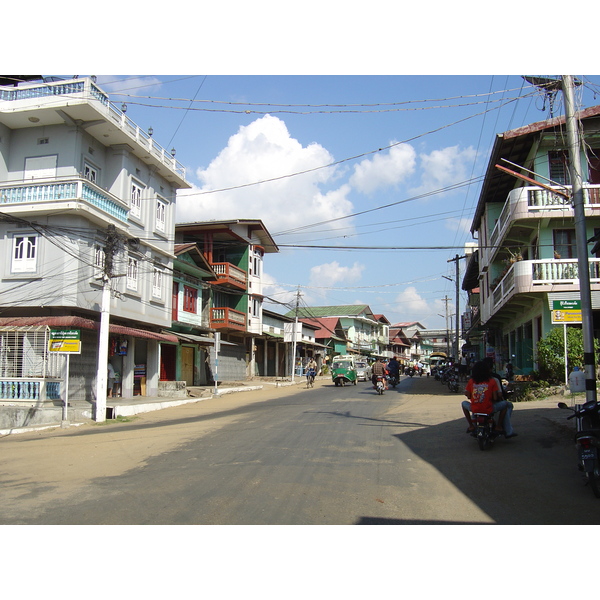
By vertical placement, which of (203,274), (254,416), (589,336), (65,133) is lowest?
(254,416)

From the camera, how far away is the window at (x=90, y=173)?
2142 cm

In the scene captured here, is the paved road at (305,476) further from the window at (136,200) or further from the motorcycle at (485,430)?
the window at (136,200)

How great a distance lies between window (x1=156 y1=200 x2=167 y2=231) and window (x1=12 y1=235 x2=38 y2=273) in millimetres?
7121

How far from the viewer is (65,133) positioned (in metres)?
20.6

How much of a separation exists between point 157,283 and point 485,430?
65.2ft

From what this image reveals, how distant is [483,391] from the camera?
9594 mm

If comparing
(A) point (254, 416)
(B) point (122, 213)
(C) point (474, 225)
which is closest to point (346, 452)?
(A) point (254, 416)

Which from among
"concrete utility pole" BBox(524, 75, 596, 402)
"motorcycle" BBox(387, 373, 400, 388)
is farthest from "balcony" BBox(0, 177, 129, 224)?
"motorcycle" BBox(387, 373, 400, 388)

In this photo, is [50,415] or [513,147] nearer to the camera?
[50,415]

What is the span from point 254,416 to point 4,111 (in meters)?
14.6

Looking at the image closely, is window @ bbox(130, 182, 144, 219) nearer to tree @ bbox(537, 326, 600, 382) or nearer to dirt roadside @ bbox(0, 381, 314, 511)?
dirt roadside @ bbox(0, 381, 314, 511)

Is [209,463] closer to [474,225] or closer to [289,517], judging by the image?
[289,517]

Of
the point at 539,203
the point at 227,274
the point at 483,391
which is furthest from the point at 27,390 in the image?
the point at 539,203

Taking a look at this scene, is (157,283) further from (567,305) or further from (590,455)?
(590,455)
